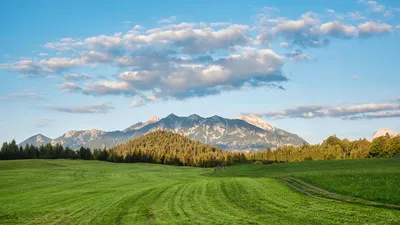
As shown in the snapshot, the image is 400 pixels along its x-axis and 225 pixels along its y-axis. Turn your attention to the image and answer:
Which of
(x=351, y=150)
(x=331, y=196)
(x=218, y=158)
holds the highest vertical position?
(x=351, y=150)

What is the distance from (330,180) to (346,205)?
15.7m

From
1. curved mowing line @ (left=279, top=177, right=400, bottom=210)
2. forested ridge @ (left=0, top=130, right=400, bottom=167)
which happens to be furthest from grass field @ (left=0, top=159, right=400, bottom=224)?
forested ridge @ (left=0, top=130, right=400, bottom=167)

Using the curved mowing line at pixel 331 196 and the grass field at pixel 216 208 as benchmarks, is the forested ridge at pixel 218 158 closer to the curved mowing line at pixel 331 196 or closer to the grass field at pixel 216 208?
the curved mowing line at pixel 331 196

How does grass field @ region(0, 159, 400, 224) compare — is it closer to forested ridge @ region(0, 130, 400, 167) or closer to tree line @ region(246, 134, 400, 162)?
tree line @ region(246, 134, 400, 162)

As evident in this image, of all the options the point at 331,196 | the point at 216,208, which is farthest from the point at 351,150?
the point at 216,208

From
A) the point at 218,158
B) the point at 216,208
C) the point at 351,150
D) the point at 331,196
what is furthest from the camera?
the point at 218,158

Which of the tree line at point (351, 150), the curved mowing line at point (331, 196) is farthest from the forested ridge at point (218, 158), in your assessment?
the curved mowing line at point (331, 196)

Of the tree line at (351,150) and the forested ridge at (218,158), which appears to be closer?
the tree line at (351,150)

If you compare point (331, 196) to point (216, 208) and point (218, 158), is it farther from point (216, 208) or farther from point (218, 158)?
point (218, 158)

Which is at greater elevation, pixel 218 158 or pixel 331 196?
pixel 331 196

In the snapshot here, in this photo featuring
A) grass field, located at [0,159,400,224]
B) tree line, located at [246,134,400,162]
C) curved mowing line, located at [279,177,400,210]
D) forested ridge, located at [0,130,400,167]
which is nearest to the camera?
grass field, located at [0,159,400,224]

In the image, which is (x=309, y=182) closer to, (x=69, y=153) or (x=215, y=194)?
(x=215, y=194)

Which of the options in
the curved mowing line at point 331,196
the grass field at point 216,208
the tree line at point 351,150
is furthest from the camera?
the tree line at point 351,150

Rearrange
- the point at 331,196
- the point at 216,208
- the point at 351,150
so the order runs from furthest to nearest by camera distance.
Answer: the point at 351,150 → the point at 331,196 → the point at 216,208
